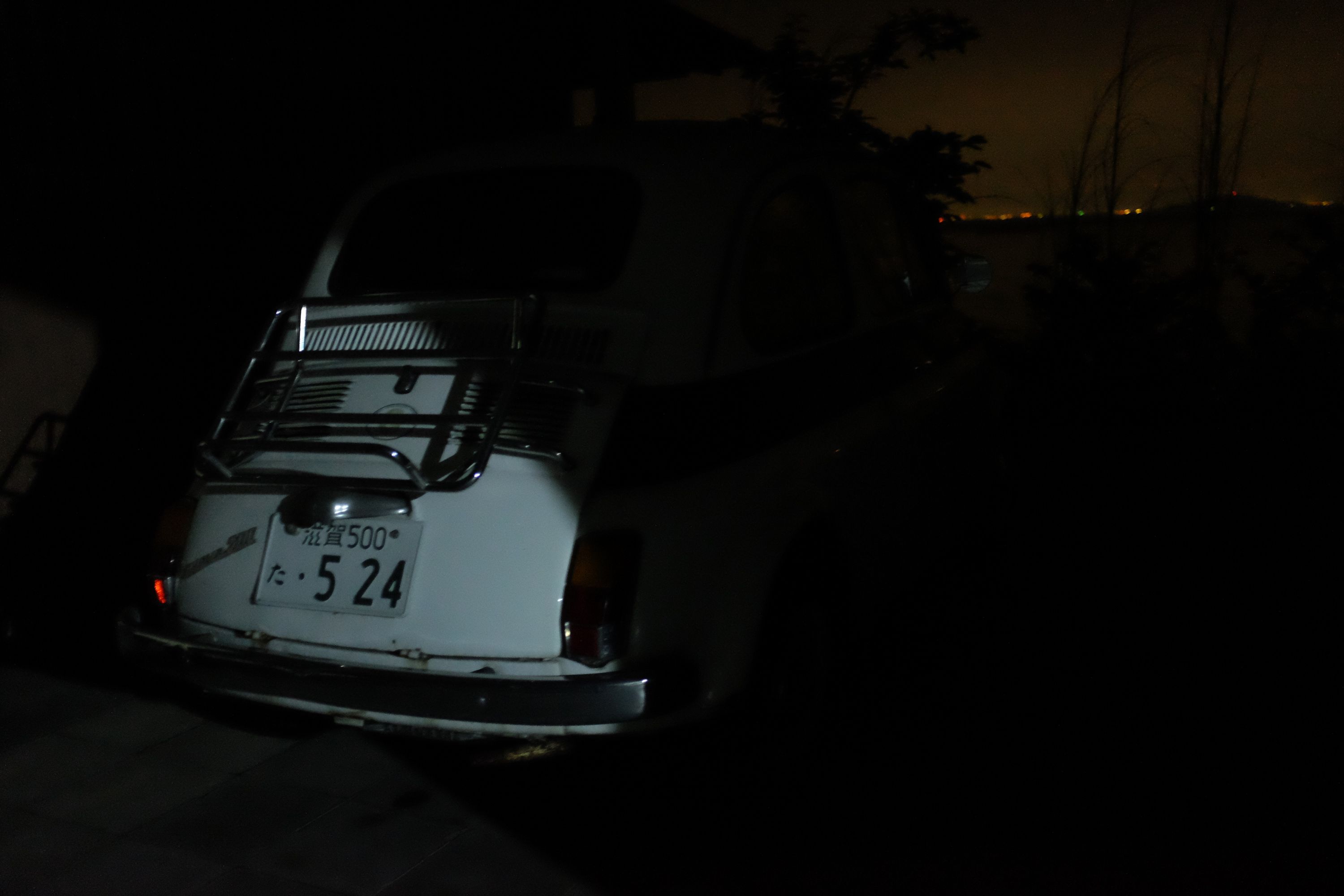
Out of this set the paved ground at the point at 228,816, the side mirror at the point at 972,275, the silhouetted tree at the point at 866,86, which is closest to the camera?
the paved ground at the point at 228,816

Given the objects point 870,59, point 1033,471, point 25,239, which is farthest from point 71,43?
point 1033,471

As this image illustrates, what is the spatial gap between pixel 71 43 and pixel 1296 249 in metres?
7.12

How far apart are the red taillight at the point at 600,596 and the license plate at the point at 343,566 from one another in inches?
15.1

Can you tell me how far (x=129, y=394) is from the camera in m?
4.93

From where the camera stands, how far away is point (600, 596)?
2.21m

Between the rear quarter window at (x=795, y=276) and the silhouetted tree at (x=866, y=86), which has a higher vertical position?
the silhouetted tree at (x=866, y=86)

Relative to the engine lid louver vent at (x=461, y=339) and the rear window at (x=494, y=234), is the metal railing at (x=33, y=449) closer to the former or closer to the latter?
the rear window at (x=494, y=234)

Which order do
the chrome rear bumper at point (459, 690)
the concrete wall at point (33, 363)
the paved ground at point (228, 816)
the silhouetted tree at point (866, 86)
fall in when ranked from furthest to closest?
the silhouetted tree at point (866, 86) → the concrete wall at point (33, 363) → the paved ground at point (228, 816) → the chrome rear bumper at point (459, 690)

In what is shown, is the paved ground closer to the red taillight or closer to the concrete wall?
the red taillight

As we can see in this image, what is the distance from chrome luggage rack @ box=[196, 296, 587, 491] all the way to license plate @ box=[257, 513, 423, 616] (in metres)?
0.10

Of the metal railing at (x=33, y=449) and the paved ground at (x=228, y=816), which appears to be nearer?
the paved ground at (x=228, y=816)

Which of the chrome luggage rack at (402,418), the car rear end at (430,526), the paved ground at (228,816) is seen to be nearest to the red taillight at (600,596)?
the car rear end at (430,526)

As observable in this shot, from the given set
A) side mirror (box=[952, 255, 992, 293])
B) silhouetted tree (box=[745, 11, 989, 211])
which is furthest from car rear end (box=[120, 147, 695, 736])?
silhouetted tree (box=[745, 11, 989, 211])

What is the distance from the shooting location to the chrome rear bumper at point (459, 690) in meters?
2.17
